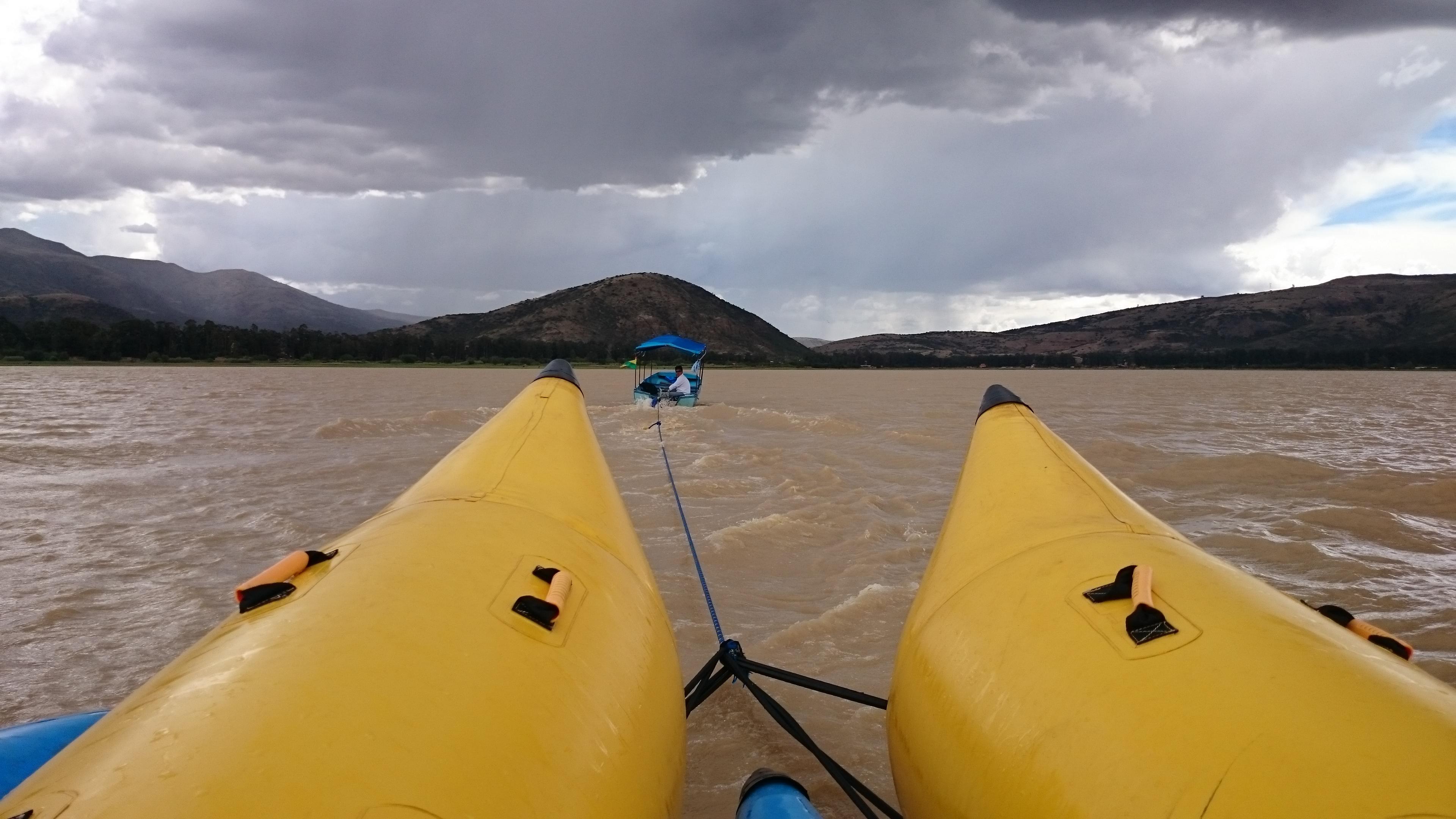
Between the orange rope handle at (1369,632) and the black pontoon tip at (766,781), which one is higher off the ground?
the orange rope handle at (1369,632)

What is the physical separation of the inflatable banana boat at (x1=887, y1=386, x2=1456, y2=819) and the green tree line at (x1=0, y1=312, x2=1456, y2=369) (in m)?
32.9

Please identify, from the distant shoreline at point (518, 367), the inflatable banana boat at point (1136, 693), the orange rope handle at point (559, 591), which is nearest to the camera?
the inflatable banana boat at point (1136, 693)

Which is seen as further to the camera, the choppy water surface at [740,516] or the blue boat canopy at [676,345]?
the blue boat canopy at [676,345]

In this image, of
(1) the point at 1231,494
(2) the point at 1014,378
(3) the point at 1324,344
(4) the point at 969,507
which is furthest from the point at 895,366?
(4) the point at 969,507

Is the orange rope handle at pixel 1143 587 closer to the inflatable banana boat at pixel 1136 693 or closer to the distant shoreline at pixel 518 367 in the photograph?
the inflatable banana boat at pixel 1136 693

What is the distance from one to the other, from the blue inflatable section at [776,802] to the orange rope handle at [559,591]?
80 cm

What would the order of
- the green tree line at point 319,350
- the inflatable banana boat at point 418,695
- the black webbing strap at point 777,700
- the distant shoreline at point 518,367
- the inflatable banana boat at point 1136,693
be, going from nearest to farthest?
the inflatable banana boat at point 418,695 < the inflatable banana boat at point 1136,693 < the black webbing strap at point 777,700 < the distant shoreline at point 518,367 < the green tree line at point 319,350

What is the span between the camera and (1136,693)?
5.88 feet

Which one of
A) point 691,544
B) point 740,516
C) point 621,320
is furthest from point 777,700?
point 621,320

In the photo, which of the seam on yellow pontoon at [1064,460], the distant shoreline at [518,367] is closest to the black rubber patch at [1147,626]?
the seam on yellow pontoon at [1064,460]

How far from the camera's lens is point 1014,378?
220 feet

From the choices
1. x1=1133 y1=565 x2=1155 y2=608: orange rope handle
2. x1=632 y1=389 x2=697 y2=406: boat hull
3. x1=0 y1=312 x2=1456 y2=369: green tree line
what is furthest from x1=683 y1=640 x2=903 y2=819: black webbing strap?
x1=0 y1=312 x2=1456 y2=369: green tree line

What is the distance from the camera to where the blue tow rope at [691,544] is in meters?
4.18

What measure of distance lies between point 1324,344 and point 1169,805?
135986 mm
